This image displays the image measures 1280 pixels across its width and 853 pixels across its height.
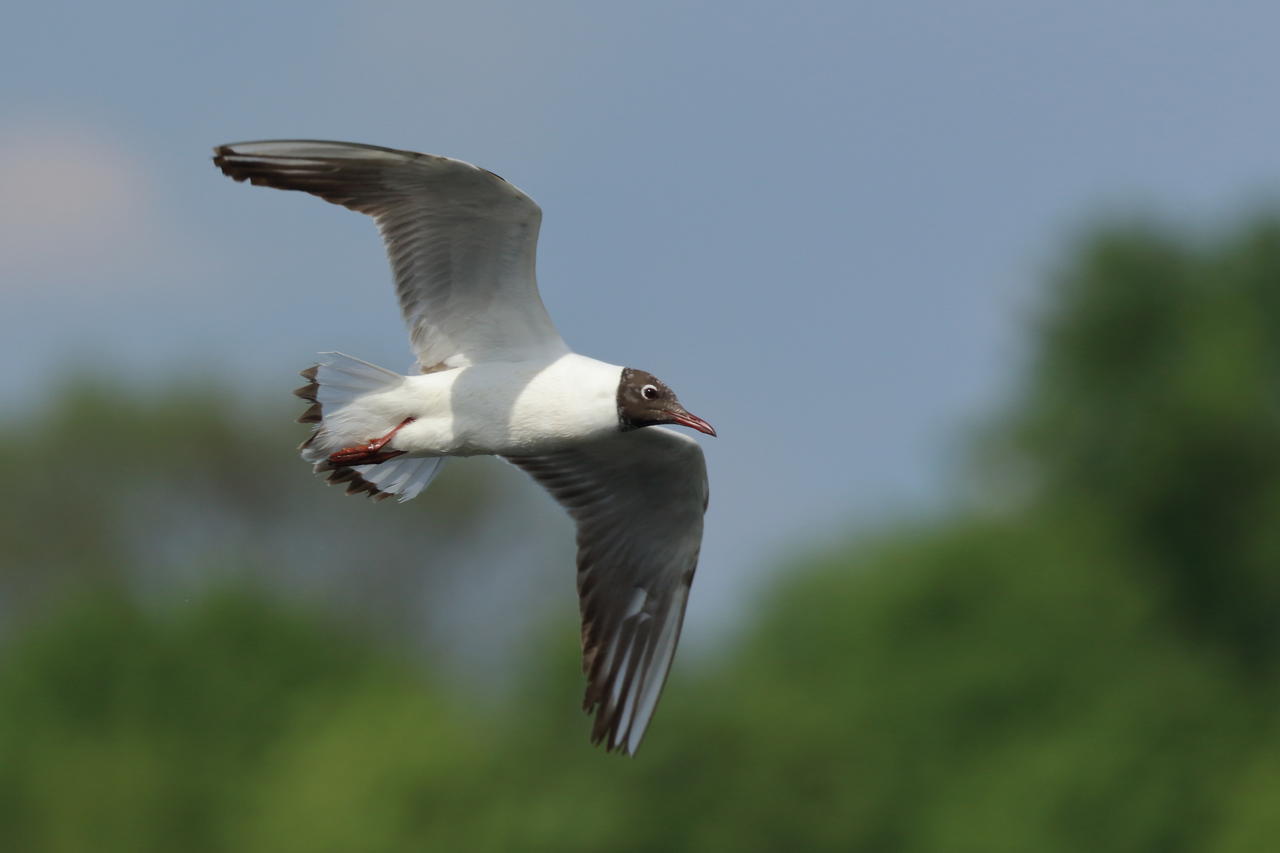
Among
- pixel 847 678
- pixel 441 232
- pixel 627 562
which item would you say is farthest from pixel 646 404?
pixel 847 678

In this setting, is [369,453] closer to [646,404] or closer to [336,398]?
[336,398]

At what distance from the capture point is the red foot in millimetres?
8164

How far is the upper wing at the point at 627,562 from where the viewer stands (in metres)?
8.91

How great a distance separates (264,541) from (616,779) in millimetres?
11197

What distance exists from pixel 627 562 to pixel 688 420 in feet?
5.15

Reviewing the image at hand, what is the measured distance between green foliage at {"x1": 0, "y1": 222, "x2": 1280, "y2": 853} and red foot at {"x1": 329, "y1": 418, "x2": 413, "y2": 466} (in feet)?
43.9

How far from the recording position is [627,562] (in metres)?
9.14

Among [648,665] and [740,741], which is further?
[740,741]

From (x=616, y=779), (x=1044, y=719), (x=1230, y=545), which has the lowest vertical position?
(x=616, y=779)

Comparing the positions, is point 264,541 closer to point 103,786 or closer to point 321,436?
point 103,786

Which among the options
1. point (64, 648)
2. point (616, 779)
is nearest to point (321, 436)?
point (616, 779)

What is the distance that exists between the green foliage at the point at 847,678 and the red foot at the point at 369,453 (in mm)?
13370

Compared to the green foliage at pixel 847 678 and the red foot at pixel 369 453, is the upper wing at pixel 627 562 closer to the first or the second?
the red foot at pixel 369 453

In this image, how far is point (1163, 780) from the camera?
2444 cm
